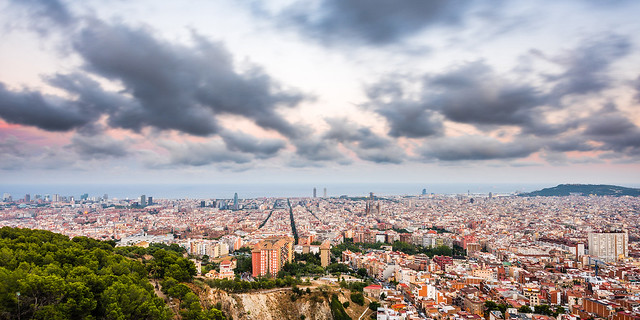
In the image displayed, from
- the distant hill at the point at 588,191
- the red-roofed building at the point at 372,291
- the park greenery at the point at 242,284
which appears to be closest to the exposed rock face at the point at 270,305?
the park greenery at the point at 242,284

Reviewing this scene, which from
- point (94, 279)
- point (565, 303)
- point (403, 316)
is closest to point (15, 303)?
point (94, 279)

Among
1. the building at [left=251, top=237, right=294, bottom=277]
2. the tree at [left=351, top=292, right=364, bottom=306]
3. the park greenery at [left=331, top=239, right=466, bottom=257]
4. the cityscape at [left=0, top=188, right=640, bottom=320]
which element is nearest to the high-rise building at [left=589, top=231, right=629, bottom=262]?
the cityscape at [left=0, top=188, right=640, bottom=320]

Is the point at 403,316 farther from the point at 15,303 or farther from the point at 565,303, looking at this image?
the point at 15,303

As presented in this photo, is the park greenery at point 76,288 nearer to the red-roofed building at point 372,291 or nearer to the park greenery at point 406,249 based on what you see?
the red-roofed building at point 372,291

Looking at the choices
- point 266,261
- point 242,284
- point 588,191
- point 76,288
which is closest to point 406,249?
point 266,261

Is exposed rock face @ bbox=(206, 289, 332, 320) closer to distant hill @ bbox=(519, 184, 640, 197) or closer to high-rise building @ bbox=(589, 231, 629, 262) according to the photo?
high-rise building @ bbox=(589, 231, 629, 262)

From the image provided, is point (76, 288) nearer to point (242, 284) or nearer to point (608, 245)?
point (242, 284)

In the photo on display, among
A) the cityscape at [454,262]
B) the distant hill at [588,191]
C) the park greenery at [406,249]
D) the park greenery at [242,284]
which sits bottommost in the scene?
the park greenery at [406,249]
